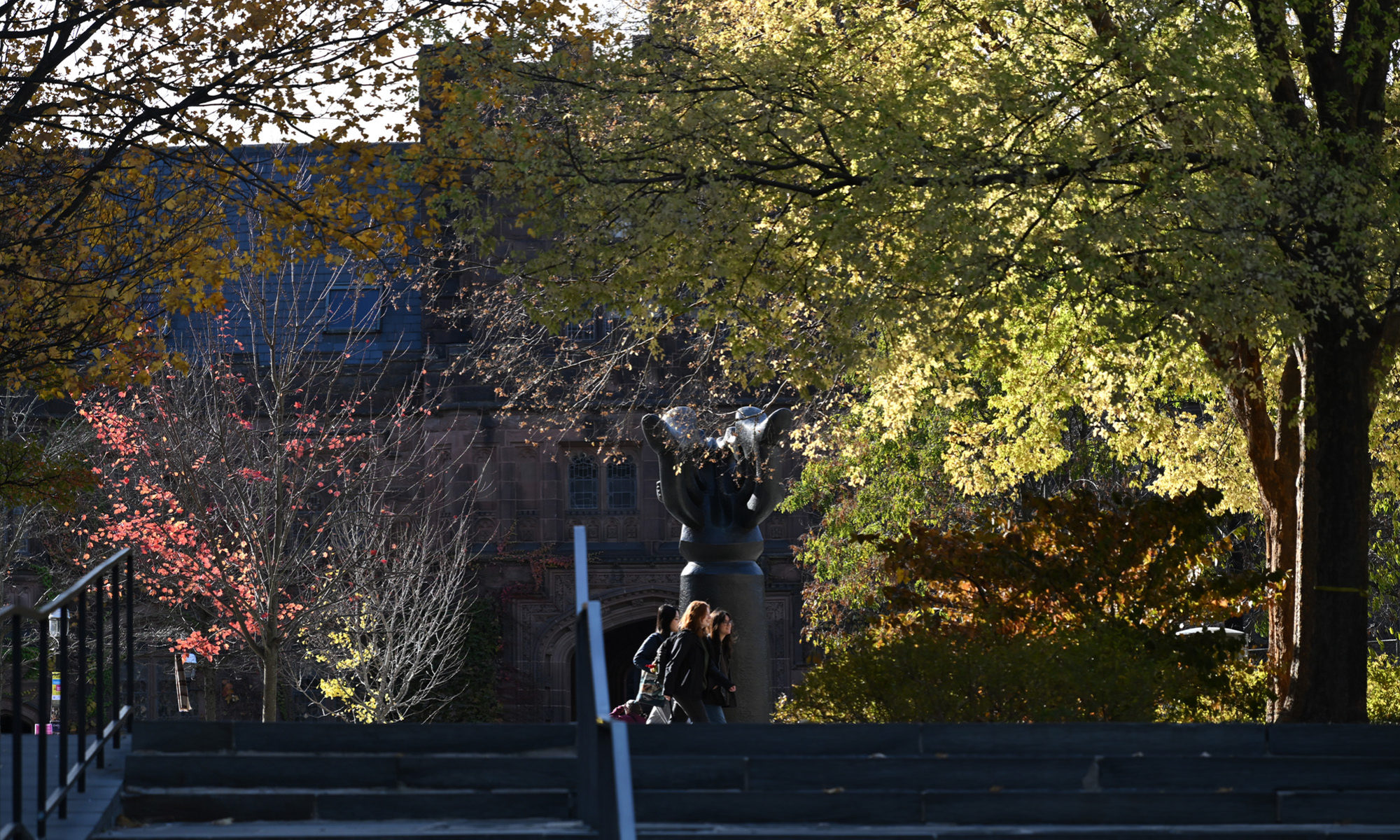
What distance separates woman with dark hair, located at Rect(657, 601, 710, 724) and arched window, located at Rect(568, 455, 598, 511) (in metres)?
18.8

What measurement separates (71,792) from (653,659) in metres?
7.12

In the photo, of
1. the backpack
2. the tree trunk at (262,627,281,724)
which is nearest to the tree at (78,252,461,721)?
the tree trunk at (262,627,281,724)

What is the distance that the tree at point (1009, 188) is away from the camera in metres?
9.79

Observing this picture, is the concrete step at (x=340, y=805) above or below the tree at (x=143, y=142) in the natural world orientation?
below

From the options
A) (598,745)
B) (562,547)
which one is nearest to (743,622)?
(598,745)

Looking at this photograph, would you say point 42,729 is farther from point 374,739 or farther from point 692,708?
point 692,708

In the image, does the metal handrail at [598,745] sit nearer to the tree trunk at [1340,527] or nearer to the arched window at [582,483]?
the tree trunk at [1340,527]

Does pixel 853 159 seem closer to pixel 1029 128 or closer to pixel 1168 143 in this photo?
pixel 1029 128

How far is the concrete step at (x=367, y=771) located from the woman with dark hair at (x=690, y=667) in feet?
15.4

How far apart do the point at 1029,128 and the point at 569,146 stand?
2.96 metres

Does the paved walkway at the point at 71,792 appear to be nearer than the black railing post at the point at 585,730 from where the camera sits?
No

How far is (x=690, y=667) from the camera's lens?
1122 centimetres

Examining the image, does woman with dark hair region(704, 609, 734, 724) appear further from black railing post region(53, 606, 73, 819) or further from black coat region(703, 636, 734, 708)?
black railing post region(53, 606, 73, 819)

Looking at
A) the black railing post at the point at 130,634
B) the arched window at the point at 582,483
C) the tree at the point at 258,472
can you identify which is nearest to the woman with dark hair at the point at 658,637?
the black railing post at the point at 130,634
